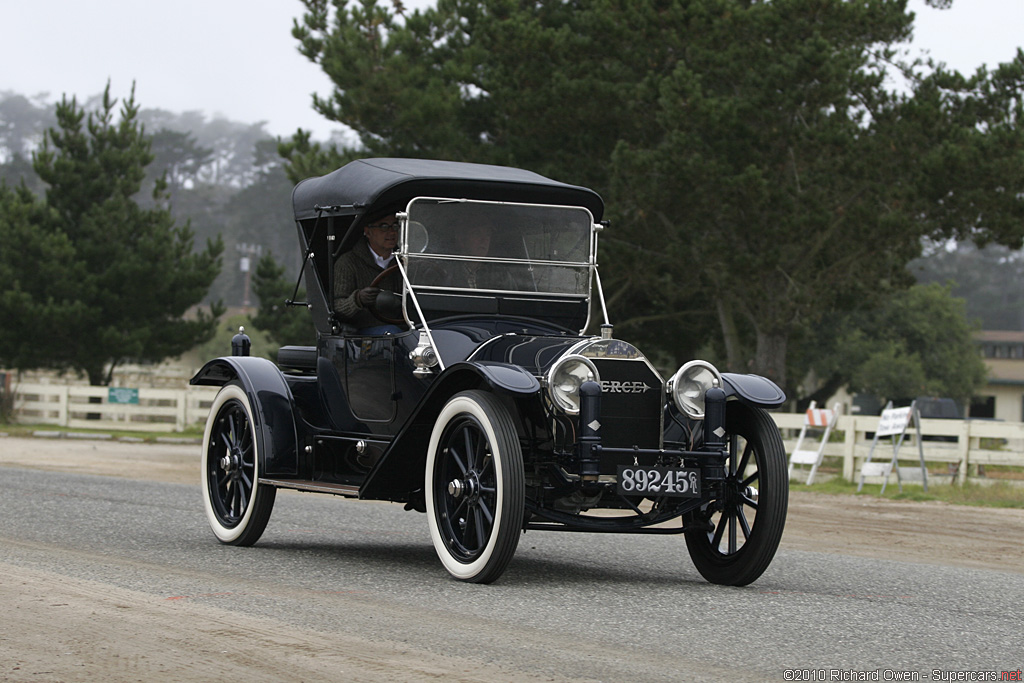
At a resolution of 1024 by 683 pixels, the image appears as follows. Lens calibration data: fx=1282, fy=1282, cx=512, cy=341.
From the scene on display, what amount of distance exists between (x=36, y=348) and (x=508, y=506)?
29.4m

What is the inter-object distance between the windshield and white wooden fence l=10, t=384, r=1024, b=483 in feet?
34.1

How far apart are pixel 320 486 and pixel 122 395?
2400 cm

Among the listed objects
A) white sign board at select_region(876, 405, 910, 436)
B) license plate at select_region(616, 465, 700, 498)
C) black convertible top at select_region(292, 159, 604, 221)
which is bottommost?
license plate at select_region(616, 465, 700, 498)

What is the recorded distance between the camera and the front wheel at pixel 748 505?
281 inches

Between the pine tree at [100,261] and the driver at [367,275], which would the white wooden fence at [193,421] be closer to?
the pine tree at [100,261]

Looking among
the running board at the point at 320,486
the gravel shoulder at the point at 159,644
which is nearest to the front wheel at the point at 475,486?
the running board at the point at 320,486

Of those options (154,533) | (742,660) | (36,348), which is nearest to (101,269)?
(36,348)

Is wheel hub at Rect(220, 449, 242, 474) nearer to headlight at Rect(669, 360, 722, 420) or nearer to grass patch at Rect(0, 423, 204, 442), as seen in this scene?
headlight at Rect(669, 360, 722, 420)

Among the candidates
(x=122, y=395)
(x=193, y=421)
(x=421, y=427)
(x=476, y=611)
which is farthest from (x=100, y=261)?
(x=476, y=611)

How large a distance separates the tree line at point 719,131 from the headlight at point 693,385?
61.1ft

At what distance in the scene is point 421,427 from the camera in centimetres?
771

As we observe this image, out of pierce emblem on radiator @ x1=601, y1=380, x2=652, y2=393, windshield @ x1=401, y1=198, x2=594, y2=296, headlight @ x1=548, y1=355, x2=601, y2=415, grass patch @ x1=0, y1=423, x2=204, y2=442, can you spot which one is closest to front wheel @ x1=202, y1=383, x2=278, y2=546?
windshield @ x1=401, y1=198, x2=594, y2=296

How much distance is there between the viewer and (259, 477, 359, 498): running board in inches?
314

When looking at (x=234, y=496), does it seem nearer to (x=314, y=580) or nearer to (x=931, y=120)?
(x=314, y=580)
